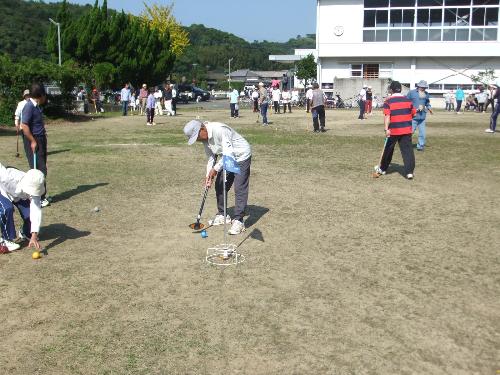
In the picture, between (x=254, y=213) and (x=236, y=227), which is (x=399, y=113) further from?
(x=236, y=227)

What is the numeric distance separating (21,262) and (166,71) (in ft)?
129

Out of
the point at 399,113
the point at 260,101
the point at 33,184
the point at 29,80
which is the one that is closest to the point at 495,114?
the point at 399,113

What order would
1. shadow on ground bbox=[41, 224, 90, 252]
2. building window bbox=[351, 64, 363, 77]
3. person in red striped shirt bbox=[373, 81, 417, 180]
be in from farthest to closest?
building window bbox=[351, 64, 363, 77]
person in red striped shirt bbox=[373, 81, 417, 180]
shadow on ground bbox=[41, 224, 90, 252]

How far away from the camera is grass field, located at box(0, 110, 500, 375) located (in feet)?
12.7

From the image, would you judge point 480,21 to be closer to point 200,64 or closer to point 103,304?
point 103,304

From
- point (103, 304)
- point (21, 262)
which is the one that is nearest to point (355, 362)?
point (103, 304)

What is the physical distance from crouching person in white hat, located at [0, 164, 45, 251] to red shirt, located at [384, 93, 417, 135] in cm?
678

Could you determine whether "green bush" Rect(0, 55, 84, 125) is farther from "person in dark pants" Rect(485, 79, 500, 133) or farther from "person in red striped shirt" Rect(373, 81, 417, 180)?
"person in dark pants" Rect(485, 79, 500, 133)

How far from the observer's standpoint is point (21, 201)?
6.31 meters

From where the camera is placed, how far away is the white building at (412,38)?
40000mm

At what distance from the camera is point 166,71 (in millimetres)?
43594

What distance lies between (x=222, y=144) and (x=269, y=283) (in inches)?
74.8

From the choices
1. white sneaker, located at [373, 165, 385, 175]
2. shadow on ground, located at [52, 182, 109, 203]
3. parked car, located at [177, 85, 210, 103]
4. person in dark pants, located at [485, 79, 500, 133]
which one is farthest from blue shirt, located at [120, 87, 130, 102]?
white sneaker, located at [373, 165, 385, 175]

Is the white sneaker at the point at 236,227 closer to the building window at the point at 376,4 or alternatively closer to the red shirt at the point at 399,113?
the red shirt at the point at 399,113
